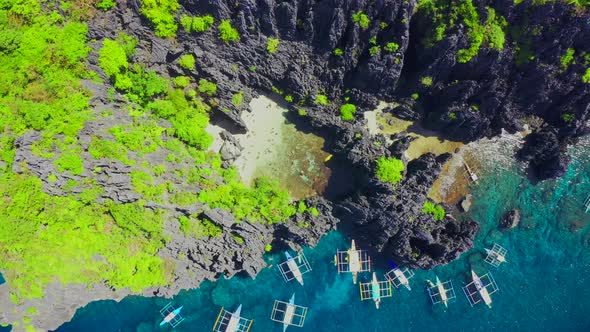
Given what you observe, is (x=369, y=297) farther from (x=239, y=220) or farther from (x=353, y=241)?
(x=239, y=220)

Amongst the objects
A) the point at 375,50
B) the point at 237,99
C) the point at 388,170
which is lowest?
the point at 237,99

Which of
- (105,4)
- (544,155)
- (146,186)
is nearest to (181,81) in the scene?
(105,4)

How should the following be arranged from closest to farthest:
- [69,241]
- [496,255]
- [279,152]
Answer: [69,241] → [279,152] → [496,255]

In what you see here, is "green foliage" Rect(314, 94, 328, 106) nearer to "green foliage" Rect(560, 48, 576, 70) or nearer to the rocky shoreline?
the rocky shoreline

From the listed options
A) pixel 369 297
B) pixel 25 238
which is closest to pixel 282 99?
pixel 369 297

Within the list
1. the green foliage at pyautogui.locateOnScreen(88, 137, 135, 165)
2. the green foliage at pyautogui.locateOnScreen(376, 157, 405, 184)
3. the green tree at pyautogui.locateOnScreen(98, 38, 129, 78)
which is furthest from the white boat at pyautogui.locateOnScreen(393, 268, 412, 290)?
the green tree at pyautogui.locateOnScreen(98, 38, 129, 78)

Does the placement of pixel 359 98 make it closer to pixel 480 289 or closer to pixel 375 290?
pixel 375 290
